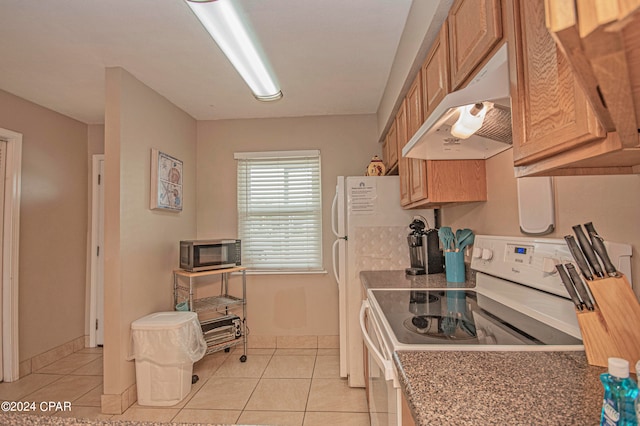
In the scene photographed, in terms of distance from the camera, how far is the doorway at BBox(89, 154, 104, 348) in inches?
139

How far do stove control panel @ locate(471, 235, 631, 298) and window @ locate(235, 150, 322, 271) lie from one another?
2.02m

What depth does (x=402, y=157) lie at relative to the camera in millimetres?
2449

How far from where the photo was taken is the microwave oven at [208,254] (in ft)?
9.75

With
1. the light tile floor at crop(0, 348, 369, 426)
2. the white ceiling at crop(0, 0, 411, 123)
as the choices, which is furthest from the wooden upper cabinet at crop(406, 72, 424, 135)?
the light tile floor at crop(0, 348, 369, 426)

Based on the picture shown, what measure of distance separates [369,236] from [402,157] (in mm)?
677

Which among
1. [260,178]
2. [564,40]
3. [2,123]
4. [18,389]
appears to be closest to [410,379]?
[564,40]

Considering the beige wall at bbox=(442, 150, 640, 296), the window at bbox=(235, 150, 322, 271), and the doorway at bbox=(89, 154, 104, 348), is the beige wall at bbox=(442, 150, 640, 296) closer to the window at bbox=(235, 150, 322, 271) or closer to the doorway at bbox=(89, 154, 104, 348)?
the window at bbox=(235, 150, 322, 271)

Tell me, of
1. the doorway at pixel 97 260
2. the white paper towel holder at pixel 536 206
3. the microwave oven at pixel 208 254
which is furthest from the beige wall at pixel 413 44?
the doorway at pixel 97 260

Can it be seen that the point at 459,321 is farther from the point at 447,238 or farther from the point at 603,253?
the point at 447,238

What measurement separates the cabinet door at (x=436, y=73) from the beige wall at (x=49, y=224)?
335cm

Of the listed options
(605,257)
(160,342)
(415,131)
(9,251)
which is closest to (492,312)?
(605,257)

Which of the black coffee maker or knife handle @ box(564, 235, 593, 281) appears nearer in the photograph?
knife handle @ box(564, 235, 593, 281)

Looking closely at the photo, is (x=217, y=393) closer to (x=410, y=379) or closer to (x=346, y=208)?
(x=346, y=208)

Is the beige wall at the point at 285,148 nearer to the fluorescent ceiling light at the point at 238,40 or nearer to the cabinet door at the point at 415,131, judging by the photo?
the fluorescent ceiling light at the point at 238,40
